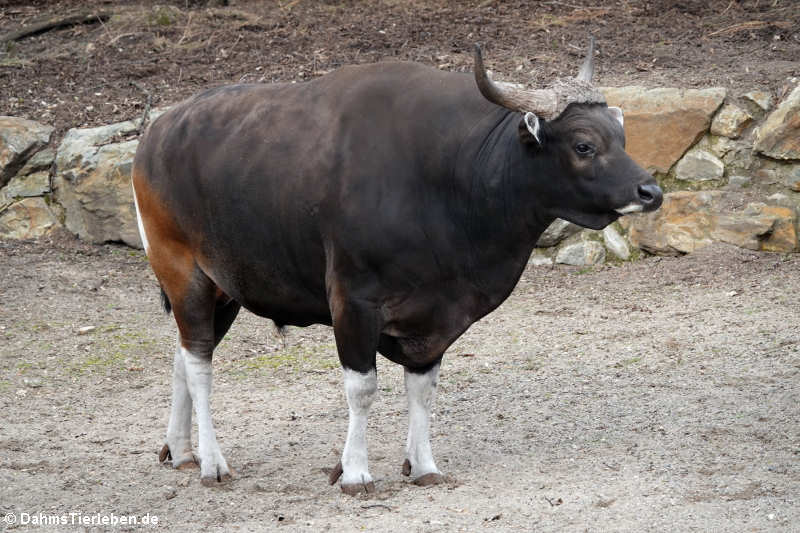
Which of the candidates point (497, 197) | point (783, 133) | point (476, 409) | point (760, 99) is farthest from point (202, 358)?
point (760, 99)

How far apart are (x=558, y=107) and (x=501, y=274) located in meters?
0.88

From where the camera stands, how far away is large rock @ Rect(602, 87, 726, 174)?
31.1 ft

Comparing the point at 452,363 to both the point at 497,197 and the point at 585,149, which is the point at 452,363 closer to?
the point at 497,197

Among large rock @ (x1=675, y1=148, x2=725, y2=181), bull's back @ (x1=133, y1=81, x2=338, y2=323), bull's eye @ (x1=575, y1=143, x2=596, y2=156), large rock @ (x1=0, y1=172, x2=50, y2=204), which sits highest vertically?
bull's eye @ (x1=575, y1=143, x2=596, y2=156)

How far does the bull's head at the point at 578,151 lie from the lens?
514cm

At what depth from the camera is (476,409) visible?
23.6 ft

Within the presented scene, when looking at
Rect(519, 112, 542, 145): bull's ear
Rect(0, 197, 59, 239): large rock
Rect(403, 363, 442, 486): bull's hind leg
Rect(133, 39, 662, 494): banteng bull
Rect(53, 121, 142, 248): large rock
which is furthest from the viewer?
Rect(0, 197, 59, 239): large rock

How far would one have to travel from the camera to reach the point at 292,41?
1197 centimetres

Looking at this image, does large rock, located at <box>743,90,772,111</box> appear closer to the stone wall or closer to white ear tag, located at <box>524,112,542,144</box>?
the stone wall

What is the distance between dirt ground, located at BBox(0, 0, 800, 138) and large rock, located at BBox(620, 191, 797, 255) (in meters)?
1.20

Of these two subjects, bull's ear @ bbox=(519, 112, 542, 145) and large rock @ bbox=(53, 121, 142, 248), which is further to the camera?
large rock @ bbox=(53, 121, 142, 248)

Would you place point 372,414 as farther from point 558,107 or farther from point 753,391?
point 558,107

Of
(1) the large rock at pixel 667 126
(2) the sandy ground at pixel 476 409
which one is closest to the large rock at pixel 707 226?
(2) the sandy ground at pixel 476 409

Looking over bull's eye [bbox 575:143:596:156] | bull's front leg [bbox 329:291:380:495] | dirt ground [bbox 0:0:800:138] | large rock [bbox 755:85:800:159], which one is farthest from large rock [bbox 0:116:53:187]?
bull's eye [bbox 575:143:596:156]
